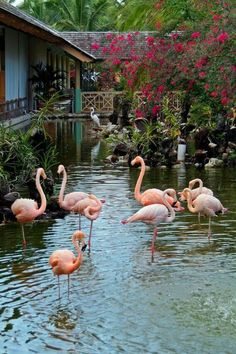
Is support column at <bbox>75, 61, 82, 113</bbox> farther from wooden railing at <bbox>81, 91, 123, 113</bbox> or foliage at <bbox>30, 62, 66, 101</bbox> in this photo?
foliage at <bbox>30, 62, 66, 101</bbox>

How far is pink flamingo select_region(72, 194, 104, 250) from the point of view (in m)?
11.6

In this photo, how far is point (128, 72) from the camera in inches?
866

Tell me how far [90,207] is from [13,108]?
16.7 meters

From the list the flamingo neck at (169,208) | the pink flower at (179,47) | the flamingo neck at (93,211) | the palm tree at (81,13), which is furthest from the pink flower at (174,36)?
the palm tree at (81,13)

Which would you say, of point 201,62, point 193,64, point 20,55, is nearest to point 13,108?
point 20,55

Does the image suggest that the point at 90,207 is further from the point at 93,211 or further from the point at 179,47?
the point at 179,47

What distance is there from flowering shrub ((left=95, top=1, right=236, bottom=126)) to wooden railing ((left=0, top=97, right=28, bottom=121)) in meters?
3.90

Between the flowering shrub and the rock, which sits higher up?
the flowering shrub

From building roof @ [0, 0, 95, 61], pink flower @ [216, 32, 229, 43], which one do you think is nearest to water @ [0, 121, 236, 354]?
pink flower @ [216, 32, 229, 43]

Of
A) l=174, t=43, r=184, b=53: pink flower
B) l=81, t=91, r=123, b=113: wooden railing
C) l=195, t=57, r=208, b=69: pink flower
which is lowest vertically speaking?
l=81, t=91, r=123, b=113: wooden railing

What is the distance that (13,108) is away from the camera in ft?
91.2

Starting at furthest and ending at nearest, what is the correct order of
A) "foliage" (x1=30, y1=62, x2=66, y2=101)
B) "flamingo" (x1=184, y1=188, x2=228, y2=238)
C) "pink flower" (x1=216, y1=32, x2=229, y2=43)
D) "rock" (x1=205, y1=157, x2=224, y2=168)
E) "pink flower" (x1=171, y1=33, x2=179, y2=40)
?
1. "foliage" (x1=30, y1=62, x2=66, y2=101)
2. "pink flower" (x1=171, y1=33, x2=179, y2=40)
3. "rock" (x1=205, y1=157, x2=224, y2=168)
4. "pink flower" (x1=216, y1=32, x2=229, y2=43)
5. "flamingo" (x1=184, y1=188, x2=228, y2=238)

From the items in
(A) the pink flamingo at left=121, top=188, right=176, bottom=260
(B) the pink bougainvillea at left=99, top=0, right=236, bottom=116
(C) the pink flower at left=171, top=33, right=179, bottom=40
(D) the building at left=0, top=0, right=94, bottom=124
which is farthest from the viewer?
(D) the building at left=0, top=0, right=94, bottom=124

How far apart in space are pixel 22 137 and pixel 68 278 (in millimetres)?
5612
